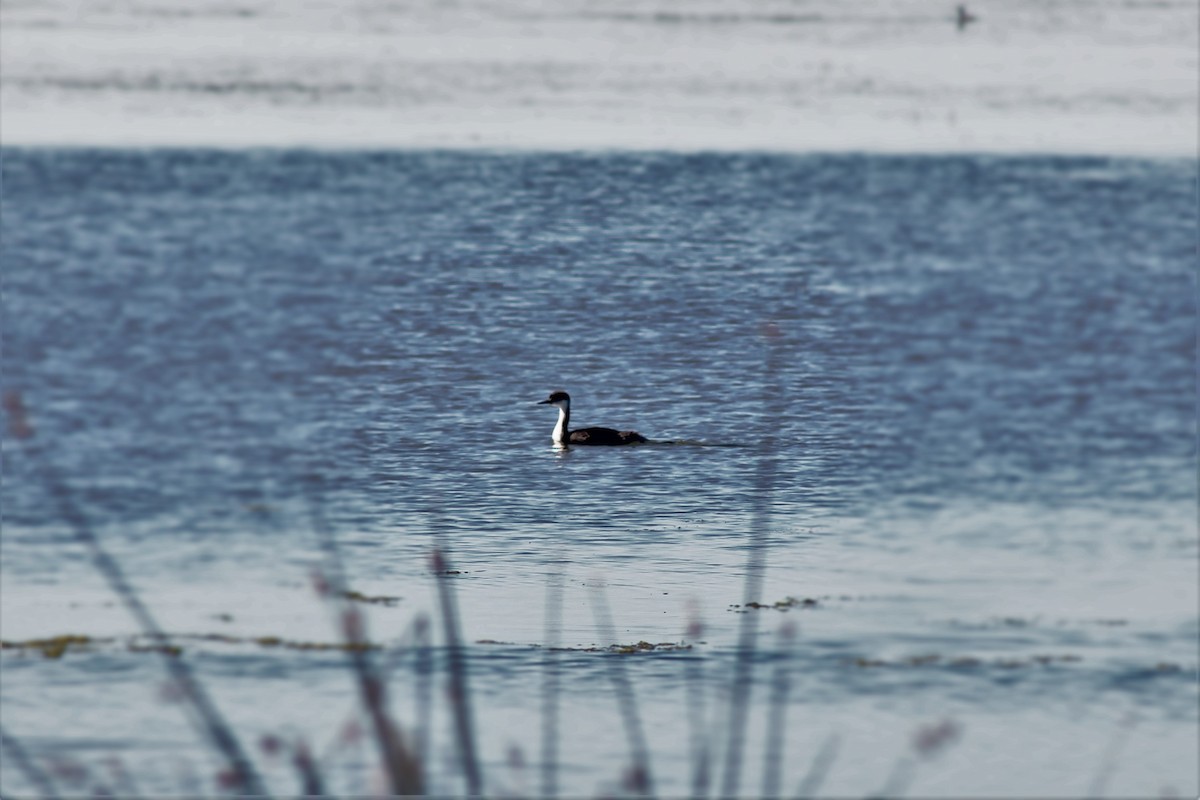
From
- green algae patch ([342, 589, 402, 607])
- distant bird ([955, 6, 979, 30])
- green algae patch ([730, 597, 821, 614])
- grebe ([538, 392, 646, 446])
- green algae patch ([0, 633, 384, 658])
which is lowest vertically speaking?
green algae patch ([0, 633, 384, 658])

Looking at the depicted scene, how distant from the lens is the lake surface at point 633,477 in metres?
8.45

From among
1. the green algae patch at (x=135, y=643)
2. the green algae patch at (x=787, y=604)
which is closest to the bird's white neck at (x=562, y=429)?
the green algae patch at (x=787, y=604)

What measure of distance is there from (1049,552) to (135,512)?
20.9ft

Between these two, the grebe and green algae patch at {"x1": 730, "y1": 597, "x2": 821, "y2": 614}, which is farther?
the grebe

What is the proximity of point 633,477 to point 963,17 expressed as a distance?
44.3 meters

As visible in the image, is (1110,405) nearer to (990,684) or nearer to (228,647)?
(990,684)

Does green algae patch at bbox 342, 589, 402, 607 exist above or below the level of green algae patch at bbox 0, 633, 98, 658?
above

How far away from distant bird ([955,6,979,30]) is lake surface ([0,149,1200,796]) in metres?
23.2

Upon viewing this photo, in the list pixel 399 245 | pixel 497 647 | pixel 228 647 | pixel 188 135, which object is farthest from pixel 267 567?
pixel 188 135

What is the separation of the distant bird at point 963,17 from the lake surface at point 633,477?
2318cm

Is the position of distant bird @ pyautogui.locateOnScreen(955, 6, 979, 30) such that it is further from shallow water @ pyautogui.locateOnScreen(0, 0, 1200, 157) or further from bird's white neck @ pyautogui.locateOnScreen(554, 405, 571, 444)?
bird's white neck @ pyautogui.locateOnScreen(554, 405, 571, 444)

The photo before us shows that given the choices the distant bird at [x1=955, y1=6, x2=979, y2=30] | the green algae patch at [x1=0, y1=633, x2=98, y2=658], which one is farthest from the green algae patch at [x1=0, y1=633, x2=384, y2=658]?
the distant bird at [x1=955, y1=6, x2=979, y2=30]

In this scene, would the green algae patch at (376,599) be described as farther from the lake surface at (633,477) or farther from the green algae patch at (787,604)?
the green algae patch at (787,604)

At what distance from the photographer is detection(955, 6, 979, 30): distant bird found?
182 ft
